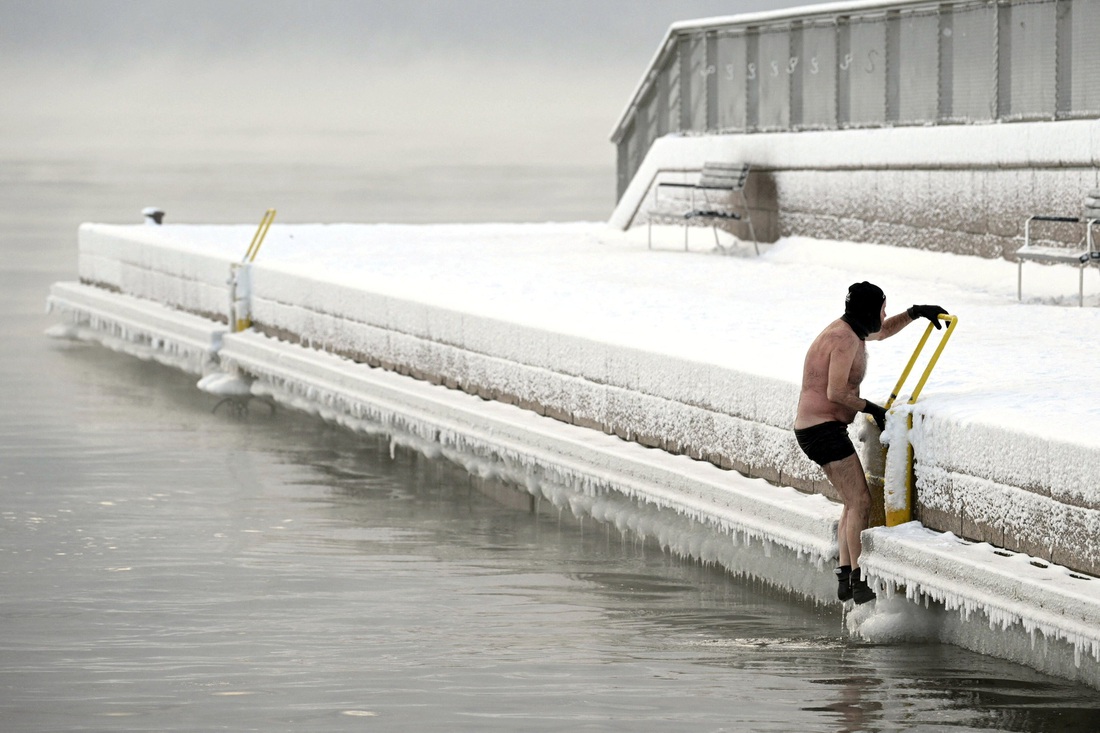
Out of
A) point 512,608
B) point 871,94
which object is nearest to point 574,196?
point 871,94

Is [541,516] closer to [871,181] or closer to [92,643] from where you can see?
[92,643]

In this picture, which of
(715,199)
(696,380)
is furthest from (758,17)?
(696,380)

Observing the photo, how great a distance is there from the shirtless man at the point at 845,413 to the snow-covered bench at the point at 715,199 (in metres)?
11.5

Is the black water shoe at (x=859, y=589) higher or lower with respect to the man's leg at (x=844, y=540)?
lower

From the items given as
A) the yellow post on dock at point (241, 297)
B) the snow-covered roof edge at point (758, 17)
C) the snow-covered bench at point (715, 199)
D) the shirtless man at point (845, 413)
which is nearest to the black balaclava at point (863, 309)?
the shirtless man at point (845, 413)

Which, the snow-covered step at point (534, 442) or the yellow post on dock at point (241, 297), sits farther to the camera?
the yellow post on dock at point (241, 297)

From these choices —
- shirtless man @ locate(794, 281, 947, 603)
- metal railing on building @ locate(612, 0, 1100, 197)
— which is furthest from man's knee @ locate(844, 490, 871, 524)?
metal railing on building @ locate(612, 0, 1100, 197)

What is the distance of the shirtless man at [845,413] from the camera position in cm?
966

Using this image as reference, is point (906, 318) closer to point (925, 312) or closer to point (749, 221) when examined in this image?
point (925, 312)

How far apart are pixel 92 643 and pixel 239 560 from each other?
230 centimetres

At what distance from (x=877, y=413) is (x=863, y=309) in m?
0.52

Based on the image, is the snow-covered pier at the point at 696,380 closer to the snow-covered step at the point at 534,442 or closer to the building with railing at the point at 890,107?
the snow-covered step at the point at 534,442

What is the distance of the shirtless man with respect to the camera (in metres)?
9.66

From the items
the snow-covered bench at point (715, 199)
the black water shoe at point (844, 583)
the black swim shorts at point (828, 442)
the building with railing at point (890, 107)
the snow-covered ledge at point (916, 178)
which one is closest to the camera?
the black swim shorts at point (828, 442)
